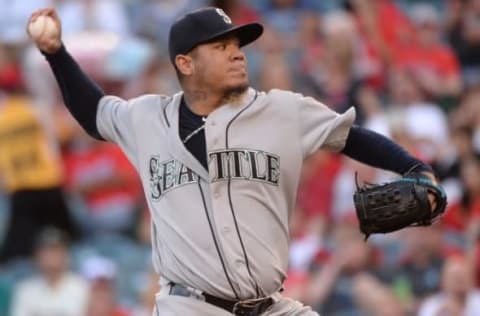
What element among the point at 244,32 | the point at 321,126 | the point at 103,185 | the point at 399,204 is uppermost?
the point at 244,32

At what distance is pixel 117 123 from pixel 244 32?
2.10 ft

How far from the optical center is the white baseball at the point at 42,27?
5.63 m

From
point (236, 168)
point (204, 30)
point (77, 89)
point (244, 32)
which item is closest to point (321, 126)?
point (236, 168)

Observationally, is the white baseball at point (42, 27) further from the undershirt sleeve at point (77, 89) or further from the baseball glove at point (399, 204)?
the baseball glove at point (399, 204)

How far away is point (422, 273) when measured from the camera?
8.58 meters

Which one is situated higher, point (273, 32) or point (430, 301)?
point (273, 32)

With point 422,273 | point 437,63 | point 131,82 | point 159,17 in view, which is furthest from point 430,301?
point 159,17

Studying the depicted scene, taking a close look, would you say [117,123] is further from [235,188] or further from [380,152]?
[380,152]

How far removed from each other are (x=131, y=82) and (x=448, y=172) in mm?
2615

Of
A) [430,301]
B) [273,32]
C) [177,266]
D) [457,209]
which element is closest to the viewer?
[177,266]

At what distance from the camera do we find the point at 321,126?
538cm

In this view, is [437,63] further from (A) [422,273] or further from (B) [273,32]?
(A) [422,273]

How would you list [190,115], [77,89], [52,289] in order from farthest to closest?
[52,289], [77,89], [190,115]

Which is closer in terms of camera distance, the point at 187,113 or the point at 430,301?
the point at 187,113
